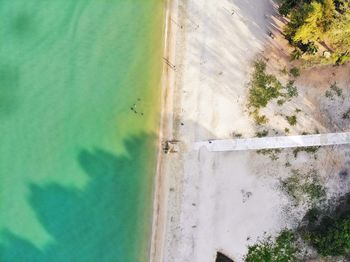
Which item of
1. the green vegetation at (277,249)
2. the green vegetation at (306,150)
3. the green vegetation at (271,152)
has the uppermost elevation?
the green vegetation at (306,150)

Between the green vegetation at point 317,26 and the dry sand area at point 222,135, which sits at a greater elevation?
the green vegetation at point 317,26

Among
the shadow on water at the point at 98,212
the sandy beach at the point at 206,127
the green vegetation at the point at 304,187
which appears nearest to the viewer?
the shadow on water at the point at 98,212

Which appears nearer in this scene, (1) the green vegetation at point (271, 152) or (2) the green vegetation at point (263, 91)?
(1) the green vegetation at point (271, 152)

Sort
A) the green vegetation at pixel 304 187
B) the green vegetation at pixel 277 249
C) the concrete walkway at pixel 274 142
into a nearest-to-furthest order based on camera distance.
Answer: the green vegetation at pixel 277 249
the concrete walkway at pixel 274 142
the green vegetation at pixel 304 187

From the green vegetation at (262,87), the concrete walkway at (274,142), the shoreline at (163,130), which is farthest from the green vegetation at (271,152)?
the shoreline at (163,130)

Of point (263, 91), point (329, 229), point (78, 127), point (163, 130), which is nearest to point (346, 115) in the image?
point (263, 91)

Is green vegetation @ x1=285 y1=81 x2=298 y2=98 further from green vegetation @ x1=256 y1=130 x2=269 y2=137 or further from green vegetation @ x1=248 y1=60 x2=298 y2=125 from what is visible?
green vegetation @ x1=256 y1=130 x2=269 y2=137

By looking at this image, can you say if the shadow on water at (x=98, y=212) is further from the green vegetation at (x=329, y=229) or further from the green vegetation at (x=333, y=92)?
the green vegetation at (x=333, y=92)

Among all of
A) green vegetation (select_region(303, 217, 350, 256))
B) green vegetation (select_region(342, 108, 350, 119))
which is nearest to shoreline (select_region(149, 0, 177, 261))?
green vegetation (select_region(303, 217, 350, 256))
